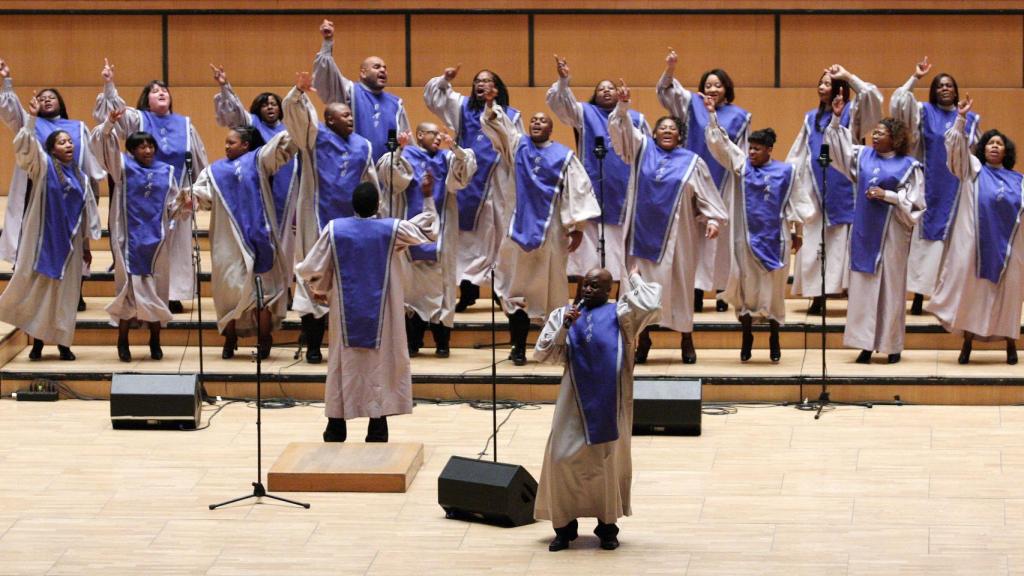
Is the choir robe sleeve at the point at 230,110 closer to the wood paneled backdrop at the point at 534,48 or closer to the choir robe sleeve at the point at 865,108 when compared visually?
the wood paneled backdrop at the point at 534,48

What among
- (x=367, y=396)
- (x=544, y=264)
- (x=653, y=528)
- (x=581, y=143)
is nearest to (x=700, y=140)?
(x=581, y=143)

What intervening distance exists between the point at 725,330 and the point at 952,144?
1832mm

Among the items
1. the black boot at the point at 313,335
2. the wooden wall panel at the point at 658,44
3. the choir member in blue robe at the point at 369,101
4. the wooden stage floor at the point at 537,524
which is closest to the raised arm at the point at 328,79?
the choir member in blue robe at the point at 369,101

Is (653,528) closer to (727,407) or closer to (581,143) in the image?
(727,407)

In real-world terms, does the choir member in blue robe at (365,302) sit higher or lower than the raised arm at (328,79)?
lower

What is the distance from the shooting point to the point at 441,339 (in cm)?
1088

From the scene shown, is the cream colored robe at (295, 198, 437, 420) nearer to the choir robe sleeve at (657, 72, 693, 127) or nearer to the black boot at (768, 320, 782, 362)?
the black boot at (768, 320, 782, 362)

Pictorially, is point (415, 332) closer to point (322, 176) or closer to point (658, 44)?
point (322, 176)

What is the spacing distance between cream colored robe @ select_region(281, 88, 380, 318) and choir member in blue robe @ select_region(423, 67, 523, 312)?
0.94 m

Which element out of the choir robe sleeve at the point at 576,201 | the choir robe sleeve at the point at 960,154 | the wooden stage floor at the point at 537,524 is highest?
the choir robe sleeve at the point at 960,154

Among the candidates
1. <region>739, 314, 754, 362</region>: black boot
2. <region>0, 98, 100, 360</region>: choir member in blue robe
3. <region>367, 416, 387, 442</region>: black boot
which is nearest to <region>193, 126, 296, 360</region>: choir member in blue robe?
<region>0, 98, 100, 360</region>: choir member in blue robe

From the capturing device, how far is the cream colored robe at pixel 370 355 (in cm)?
889

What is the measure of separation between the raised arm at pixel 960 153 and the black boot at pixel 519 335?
272cm

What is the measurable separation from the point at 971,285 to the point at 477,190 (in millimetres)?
3191
